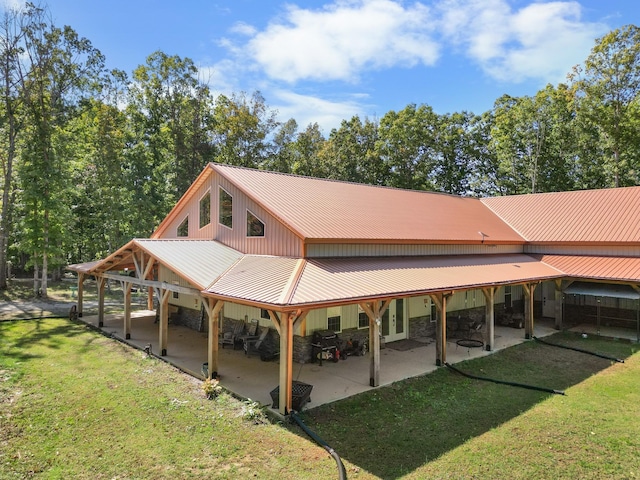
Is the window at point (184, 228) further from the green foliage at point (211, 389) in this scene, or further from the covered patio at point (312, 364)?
the green foliage at point (211, 389)

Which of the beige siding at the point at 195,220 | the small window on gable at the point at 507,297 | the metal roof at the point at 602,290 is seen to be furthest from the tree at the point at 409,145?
the beige siding at the point at 195,220

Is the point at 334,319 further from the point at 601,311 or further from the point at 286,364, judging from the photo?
the point at 601,311

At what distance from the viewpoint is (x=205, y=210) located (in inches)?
674

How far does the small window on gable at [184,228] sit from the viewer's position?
1834cm

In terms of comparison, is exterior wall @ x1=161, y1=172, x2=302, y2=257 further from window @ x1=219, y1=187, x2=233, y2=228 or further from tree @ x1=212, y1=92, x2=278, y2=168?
tree @ x1=212, y1=92, x2=278, y2=168

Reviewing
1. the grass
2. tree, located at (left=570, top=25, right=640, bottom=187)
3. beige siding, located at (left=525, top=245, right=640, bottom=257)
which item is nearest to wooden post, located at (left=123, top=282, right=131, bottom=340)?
the grass

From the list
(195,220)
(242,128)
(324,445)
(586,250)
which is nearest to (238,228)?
(195,220)

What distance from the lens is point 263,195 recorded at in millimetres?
14367

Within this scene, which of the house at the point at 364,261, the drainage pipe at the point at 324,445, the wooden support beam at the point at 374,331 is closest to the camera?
the drainage pipe at the point at 324,445

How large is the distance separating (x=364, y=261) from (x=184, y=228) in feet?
30.6

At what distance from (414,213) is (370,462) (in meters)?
12.6

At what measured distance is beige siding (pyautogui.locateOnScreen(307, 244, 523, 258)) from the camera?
41.9ft

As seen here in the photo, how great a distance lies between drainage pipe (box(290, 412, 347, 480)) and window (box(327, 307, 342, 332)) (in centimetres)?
461

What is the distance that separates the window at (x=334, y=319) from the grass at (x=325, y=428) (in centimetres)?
312
